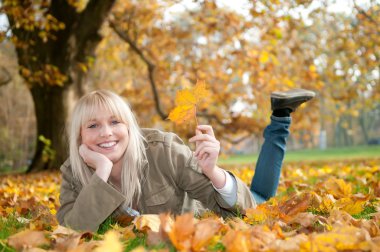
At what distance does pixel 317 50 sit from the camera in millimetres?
14117

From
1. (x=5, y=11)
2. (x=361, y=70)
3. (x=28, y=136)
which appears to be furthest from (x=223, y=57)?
(x=28, y=136)

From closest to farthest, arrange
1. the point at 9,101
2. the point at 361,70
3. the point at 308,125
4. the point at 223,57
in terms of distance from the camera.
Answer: the point at 361,70, the point at 223,57, the point at 308,125, the point at 9,101

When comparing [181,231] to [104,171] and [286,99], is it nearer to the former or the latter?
[104,171]

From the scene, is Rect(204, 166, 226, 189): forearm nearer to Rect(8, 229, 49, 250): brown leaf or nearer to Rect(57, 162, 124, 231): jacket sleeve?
Rect(57, 162, 124, 231): jacket sleeve

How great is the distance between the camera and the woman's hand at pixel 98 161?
2.62 m

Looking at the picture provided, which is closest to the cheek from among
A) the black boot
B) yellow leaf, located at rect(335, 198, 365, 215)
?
yellow leaf, located at rect(335, 198, 365, 215)

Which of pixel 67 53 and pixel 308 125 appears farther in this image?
pixel 308 125

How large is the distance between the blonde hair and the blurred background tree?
431 centimetres

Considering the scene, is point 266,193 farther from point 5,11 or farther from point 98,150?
point 5,11

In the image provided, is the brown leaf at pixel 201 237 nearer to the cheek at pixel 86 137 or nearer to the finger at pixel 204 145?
the finger at pixel 204 145

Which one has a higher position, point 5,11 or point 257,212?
point 5,11

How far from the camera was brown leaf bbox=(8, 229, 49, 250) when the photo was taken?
1913 mm

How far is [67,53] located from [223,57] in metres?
5.41


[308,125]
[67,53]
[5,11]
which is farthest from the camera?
[308,125]
